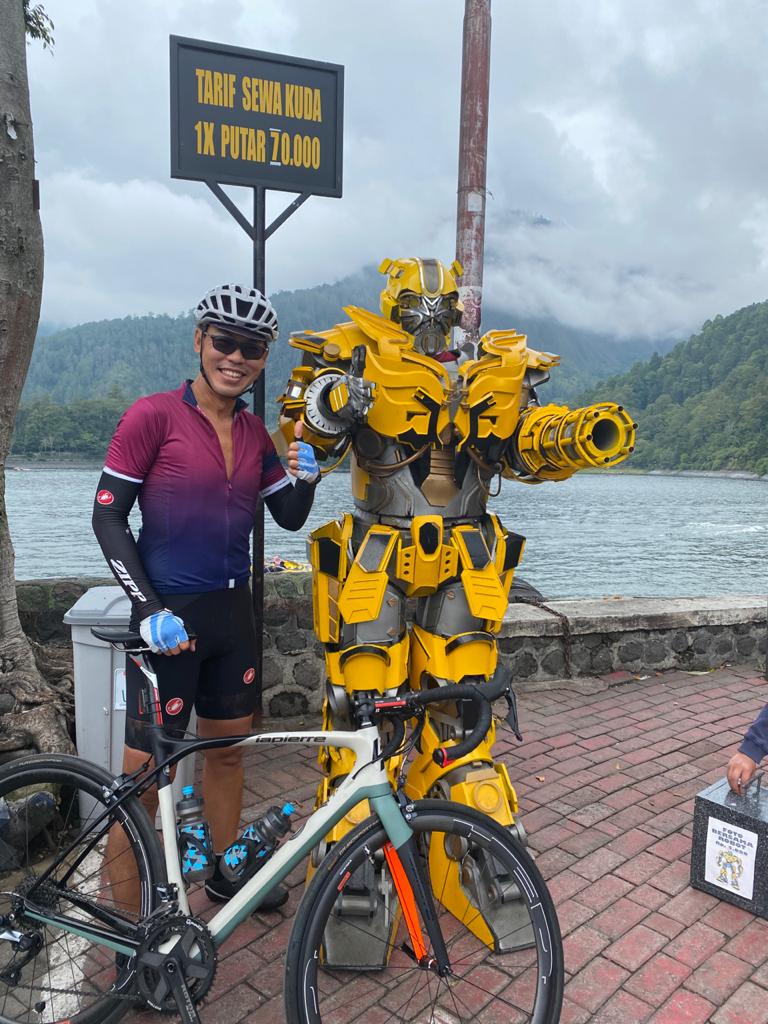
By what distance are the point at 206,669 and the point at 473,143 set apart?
4678 millimetres

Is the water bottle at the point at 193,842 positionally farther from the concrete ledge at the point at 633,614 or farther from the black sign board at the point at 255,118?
the concrete ledge at the point at 633,614

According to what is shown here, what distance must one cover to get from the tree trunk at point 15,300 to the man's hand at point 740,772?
296 cm

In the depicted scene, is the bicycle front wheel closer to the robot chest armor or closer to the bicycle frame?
the bicycle frame

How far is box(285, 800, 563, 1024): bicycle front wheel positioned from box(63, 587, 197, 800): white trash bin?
1.10 m

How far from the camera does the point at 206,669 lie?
108 inches

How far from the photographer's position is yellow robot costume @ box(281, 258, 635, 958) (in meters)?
2.97

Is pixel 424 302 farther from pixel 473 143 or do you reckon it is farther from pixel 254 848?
pixel 473 143

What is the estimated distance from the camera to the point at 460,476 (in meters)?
3.16

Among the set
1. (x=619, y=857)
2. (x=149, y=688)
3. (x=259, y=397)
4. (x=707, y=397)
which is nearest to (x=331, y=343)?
(x=259, y=397)

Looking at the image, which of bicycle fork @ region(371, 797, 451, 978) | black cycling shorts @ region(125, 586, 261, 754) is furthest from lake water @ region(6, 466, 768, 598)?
bicycle fork @ region(371, 797, 451, 978)

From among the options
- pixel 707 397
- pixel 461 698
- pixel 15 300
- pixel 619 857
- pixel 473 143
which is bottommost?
pixel 619 857

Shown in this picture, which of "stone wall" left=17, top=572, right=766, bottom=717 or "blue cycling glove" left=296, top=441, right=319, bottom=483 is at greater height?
"blue cycling glove" left=296, top=441, right=319, bottom=483

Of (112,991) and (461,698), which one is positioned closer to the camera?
(461,698)

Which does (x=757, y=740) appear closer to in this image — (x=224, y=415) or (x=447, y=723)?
(x=447, y=723)
